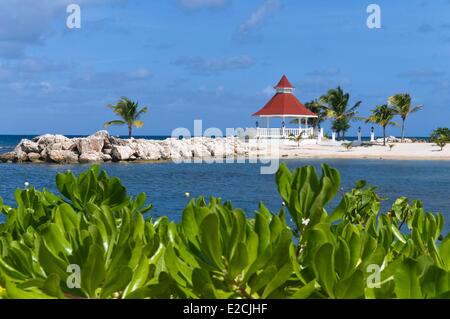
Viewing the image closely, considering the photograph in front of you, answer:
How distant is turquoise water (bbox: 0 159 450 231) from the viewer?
2392 centimetres

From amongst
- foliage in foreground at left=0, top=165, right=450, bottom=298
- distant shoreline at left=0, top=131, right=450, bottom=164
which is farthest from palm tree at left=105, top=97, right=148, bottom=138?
foliage in foreground at left=0, top=165, right=450, bottom=298

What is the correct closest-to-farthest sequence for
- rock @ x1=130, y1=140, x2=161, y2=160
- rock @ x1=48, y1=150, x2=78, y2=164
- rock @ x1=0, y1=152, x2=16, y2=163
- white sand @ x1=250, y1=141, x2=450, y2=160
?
rock @ x1=48, y1=150, x2=78, y2=164
rock @ x1=0, y1=152, x2=16, y2=163
rock @ x1=130, y1=140, x2=161, y2=160
white sand @ x1=250, y1=141, x2=450, y2=160

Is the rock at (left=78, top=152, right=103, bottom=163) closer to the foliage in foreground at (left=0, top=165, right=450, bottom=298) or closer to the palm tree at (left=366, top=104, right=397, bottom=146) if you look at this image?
the palm tree at (left=366, top=104, right=397, bottom=146)

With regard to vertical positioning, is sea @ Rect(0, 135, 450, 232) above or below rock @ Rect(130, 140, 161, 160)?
below

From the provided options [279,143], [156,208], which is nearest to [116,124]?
[279,143]

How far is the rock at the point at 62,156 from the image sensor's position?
4716 cm

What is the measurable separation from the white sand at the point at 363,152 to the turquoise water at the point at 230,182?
5.97m

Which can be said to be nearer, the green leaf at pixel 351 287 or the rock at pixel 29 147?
the green leaf at pixel 351 287

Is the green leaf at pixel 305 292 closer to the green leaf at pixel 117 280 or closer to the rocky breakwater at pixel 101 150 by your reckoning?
the green leaf at pixel 117 280

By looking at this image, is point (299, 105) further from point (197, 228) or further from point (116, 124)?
point (197, 228)

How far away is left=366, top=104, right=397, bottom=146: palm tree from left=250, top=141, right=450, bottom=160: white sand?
2.46 meters

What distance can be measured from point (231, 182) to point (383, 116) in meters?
33.9

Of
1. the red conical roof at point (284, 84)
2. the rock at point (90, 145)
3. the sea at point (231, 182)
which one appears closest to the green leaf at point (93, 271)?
the sea at point (231, 182)
